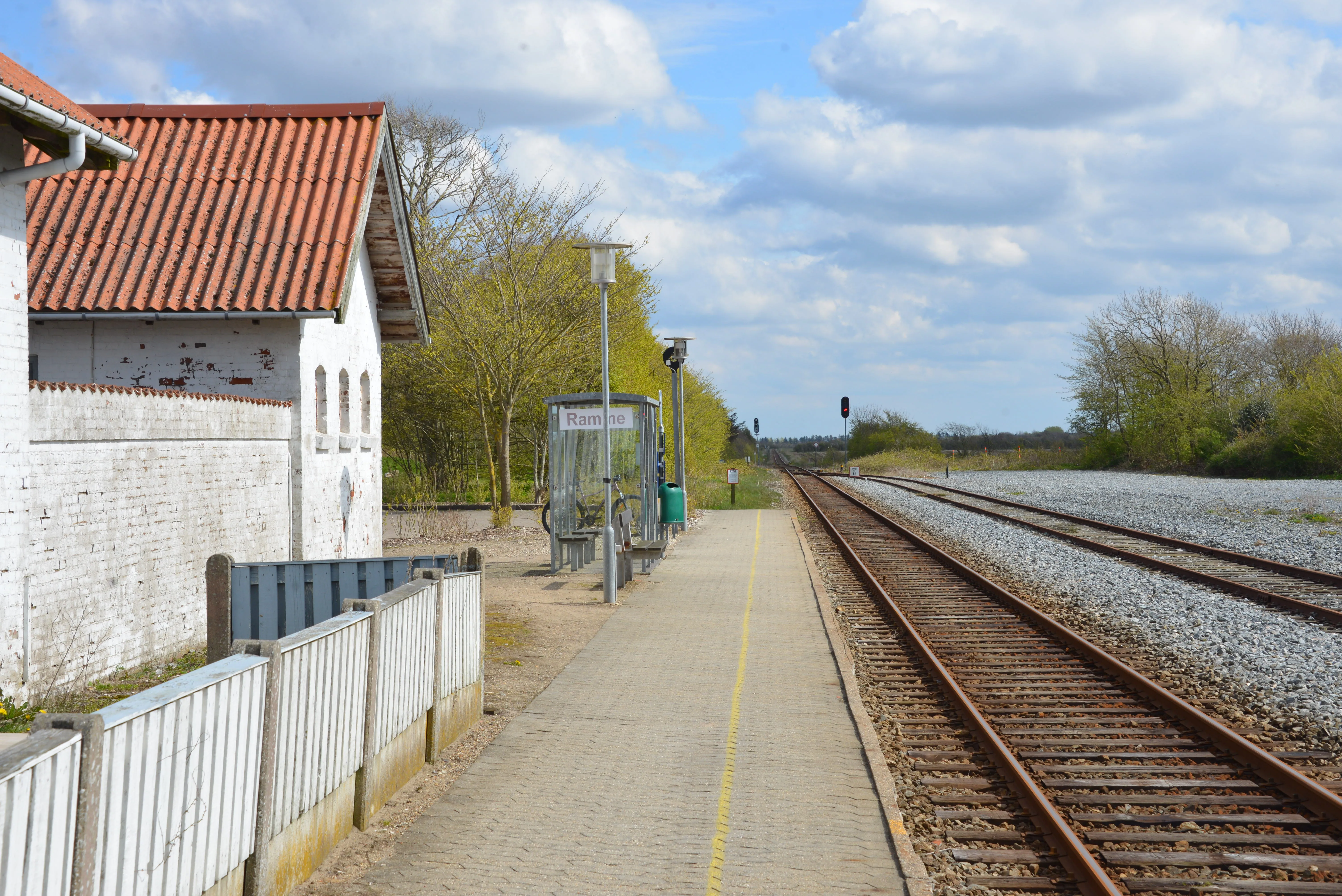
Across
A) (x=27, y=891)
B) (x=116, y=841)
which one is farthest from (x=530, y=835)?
(x=27, y=891)

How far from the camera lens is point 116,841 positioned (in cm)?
345

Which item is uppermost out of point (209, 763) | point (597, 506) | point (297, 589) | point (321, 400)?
point (321, 400)

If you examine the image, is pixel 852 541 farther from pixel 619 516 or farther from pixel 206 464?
Answer: pixel 206 464

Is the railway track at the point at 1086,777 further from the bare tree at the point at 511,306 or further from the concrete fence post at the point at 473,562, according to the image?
the bare tree at the point at 511,306

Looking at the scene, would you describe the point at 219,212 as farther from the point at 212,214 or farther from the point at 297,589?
the point at 297,589

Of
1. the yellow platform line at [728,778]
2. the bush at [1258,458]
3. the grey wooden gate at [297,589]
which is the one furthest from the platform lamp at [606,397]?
the bush at [1258,458]

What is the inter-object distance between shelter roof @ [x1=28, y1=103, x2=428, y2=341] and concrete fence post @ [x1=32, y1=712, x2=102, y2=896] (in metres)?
10.9

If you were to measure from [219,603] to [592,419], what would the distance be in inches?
363

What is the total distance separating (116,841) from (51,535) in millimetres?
6152

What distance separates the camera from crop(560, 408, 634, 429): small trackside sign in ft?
56.1

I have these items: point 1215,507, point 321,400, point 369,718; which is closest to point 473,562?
point 369,718

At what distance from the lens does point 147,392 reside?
33.8 feet

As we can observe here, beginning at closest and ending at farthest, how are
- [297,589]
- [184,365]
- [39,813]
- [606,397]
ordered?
[39,813] < [297,589] < [184,365] < [606,397]

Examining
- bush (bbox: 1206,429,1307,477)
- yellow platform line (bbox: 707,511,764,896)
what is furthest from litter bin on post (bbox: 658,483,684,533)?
bush (bbox: 1206,429,1307,477)
